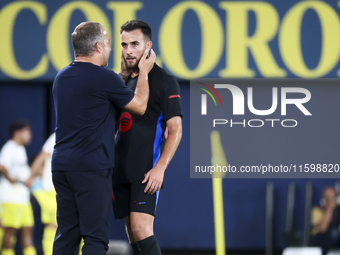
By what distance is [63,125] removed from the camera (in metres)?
2.28

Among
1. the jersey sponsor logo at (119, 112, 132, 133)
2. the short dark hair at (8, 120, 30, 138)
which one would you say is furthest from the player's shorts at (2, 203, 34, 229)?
the jersey sponsor logo at (119, 112, 132, 133)

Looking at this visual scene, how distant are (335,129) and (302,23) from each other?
1.18 meters

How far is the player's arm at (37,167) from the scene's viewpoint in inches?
179

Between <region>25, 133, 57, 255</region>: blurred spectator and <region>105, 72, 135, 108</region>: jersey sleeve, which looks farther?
<region>25, 133, 57, 255</region>: blurred spectator

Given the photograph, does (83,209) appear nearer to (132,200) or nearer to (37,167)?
(132,200)

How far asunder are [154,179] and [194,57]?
2399mm

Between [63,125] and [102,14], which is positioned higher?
[102,14]

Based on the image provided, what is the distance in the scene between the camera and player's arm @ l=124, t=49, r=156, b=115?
2.31 meters

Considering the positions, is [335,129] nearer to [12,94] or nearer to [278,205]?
[278,205]

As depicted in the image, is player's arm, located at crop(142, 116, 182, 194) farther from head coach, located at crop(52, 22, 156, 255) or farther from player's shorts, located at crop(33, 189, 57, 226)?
player's shorts, located at crop(33, 189, 57, 226)

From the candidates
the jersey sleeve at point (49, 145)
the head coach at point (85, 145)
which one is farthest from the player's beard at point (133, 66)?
the jersey sleeve at point (49, 145)

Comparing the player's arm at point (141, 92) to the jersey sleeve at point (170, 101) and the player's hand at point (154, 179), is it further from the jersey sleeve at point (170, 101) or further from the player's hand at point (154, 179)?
the player's hand at point (154, 179)

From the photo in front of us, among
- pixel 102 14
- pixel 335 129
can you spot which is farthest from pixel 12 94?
pixel 335 129

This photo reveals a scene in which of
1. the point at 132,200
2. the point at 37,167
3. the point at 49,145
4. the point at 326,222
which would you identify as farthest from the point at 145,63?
the point at 326,222
